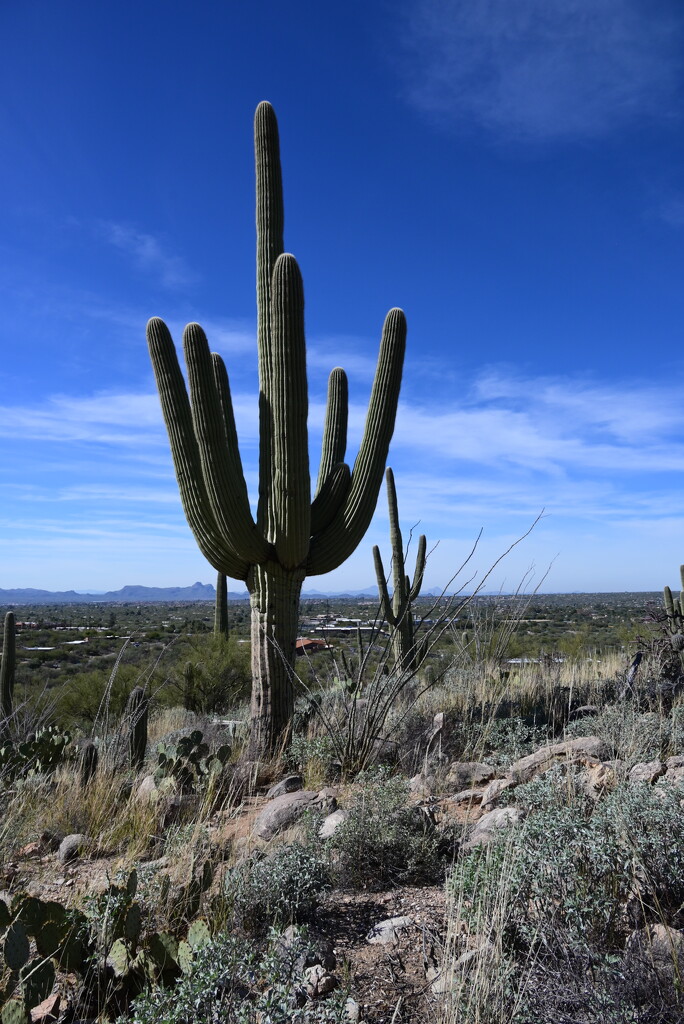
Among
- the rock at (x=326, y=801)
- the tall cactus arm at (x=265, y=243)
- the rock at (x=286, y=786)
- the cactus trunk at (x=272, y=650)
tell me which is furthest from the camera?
the tall cactus arm at (x=265, y=243)

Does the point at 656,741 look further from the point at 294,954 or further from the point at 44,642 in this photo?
the point at 44,642

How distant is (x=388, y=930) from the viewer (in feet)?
10.7

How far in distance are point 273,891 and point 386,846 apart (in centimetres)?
90

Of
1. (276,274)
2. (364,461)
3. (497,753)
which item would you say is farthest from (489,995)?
(276,274)

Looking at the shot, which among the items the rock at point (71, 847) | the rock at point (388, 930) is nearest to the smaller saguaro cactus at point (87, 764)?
the rock at point (71, 847)

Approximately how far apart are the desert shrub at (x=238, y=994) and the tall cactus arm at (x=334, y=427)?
19.4 ft

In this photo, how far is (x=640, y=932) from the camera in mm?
2871

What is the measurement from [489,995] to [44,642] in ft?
114

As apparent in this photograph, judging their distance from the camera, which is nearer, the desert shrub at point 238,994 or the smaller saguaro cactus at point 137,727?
the desert shrub at point 238,994

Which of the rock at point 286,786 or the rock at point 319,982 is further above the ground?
the rock at point 319,982

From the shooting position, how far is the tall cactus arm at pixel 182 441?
7285 millimetres

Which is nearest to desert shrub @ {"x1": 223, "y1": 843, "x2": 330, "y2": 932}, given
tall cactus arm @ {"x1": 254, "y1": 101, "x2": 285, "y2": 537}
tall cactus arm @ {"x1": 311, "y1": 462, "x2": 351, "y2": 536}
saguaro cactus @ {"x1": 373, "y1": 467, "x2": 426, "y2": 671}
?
tall cactus arm @ {"x1": 254, "y1": 101, "x2": 285, "y2": 537}

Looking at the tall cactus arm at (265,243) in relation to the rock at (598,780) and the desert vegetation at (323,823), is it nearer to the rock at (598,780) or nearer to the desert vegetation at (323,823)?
the desert vegetation at (323,823)

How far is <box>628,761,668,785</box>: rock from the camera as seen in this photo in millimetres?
4477
